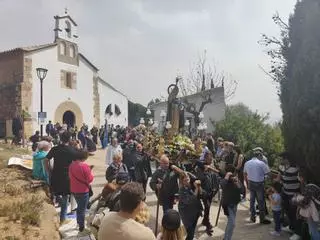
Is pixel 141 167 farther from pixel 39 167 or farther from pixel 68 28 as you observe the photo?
pixel 68 28

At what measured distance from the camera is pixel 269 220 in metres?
8.94

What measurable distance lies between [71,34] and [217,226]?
89.9 ft

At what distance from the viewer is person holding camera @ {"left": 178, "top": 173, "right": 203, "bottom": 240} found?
6695mm

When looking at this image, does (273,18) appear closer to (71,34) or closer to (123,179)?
(123,179)

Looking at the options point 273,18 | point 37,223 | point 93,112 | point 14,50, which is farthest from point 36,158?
point 93,112

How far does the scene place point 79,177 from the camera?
7160 mm

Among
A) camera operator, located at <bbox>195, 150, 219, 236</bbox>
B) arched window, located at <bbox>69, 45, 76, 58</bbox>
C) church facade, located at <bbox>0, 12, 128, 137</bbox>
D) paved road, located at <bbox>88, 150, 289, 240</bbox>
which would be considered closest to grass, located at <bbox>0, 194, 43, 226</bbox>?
paved road, located at <bbox>88, 150, 289, 240</bbox>

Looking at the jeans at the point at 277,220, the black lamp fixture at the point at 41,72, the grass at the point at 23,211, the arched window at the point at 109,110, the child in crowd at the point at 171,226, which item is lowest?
the jeans at the point at 277,220

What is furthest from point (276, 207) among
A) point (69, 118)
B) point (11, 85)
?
point (69, 118)

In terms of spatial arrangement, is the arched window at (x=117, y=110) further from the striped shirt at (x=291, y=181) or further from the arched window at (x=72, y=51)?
the striped shirt at (x=291, y=181)

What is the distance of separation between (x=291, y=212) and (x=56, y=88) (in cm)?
2558

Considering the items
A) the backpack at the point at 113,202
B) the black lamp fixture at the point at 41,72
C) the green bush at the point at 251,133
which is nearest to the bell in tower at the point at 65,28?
the black lamp fixture at the point at 41,72

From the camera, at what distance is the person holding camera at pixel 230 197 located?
7.18 metres

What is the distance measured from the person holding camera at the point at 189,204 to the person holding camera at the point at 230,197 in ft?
2.21
